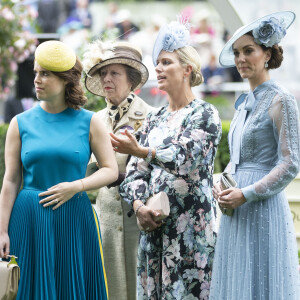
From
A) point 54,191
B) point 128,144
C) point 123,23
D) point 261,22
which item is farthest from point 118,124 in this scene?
point 123,23

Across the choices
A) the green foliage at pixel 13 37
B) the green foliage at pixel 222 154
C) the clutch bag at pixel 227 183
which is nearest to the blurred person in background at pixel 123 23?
the green foliage at pixel 13 37

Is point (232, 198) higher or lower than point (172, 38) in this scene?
lower

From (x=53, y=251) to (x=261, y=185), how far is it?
3.89ft

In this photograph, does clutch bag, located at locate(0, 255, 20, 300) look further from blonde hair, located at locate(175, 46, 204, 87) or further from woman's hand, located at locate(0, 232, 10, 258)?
blonde hair, located at locate(175, 46, 204, 87)

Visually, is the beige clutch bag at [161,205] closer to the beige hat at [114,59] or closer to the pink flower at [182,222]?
the pink flower at [182,222]

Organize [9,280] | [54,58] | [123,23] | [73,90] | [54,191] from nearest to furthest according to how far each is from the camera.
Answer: [9,280]
[54,191]
[54,58]
[73,90]
[123,23]

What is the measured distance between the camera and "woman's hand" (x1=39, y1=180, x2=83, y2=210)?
3848 mm

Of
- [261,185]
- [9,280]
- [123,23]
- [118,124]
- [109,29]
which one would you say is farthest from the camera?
[123,23]

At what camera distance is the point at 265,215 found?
3803 mm

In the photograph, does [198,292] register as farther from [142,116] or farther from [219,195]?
[142,116]

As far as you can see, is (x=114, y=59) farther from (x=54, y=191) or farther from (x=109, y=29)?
(x=109, y=29)

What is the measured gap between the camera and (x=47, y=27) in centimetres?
1505

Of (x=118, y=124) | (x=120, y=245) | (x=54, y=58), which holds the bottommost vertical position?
(x=120, y=245)

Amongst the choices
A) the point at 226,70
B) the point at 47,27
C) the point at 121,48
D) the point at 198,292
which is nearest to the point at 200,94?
the point at 226,70
